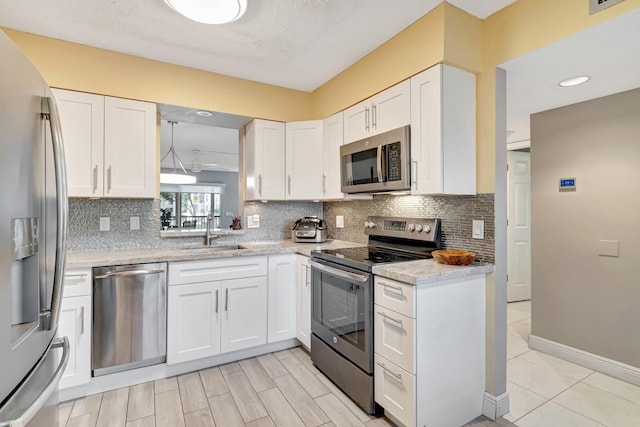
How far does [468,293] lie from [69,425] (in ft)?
8.08

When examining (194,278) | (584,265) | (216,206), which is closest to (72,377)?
(194,278)

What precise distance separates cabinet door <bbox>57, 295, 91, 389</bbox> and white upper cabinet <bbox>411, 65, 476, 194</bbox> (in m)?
2.31

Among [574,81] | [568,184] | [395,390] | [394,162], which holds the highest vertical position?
[574,81]

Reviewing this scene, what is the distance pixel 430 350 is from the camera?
1686mm

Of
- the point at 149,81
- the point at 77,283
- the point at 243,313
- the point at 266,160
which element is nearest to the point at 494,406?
the point at 243,313

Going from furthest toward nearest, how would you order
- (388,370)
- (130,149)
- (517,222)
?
(517,222) < (130,149) < (388,370)

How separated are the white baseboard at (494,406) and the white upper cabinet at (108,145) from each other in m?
2.79

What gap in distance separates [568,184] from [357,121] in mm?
1880

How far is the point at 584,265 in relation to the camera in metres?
2.58

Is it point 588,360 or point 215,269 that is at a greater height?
point 215,269

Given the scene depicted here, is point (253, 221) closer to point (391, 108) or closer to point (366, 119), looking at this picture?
point (366, 119)

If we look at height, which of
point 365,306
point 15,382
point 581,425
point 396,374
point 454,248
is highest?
point 454,248

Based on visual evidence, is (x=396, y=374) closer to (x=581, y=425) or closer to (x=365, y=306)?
(x=365, y=306)

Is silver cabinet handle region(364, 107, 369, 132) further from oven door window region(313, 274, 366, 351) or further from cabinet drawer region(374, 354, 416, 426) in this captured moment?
cabinet drawer region(374, 354, 416, 426)
